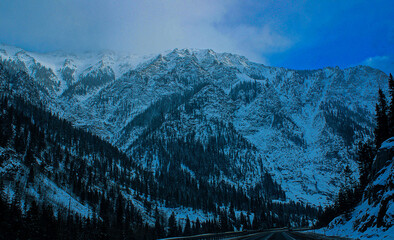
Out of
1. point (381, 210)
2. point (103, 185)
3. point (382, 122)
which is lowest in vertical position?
point (381, 210)

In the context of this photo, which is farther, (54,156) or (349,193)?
(54,156)

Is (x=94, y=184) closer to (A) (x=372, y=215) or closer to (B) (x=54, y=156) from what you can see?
(B) (x=54, y=156)

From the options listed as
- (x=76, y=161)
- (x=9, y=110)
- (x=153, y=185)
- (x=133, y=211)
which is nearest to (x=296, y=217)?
(x=153, y=185)

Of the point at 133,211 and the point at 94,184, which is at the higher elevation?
the point at 94,184

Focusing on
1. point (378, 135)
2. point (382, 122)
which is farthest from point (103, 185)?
point (382, 122)

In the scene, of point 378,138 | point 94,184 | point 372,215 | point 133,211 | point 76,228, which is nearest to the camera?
point 372,215

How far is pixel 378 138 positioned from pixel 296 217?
145 m

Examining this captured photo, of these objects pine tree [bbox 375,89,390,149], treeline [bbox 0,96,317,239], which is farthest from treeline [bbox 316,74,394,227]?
treeline [bbox 0,96,317,239]

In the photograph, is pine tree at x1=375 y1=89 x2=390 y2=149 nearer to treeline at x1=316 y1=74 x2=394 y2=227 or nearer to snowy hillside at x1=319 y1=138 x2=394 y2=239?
treeline at x1=316 y1=74 x2=394 y2=227

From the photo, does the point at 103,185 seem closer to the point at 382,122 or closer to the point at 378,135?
the point at 378,135

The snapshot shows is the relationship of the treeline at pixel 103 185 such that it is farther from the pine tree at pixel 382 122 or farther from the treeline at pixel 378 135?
the pine tree at pixel 382 122

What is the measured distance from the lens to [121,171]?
190m

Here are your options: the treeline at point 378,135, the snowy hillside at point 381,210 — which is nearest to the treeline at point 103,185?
the treeline at point 378,135

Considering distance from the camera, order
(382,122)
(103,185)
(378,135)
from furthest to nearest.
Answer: (103,185)
(378,135)
(382,122)
